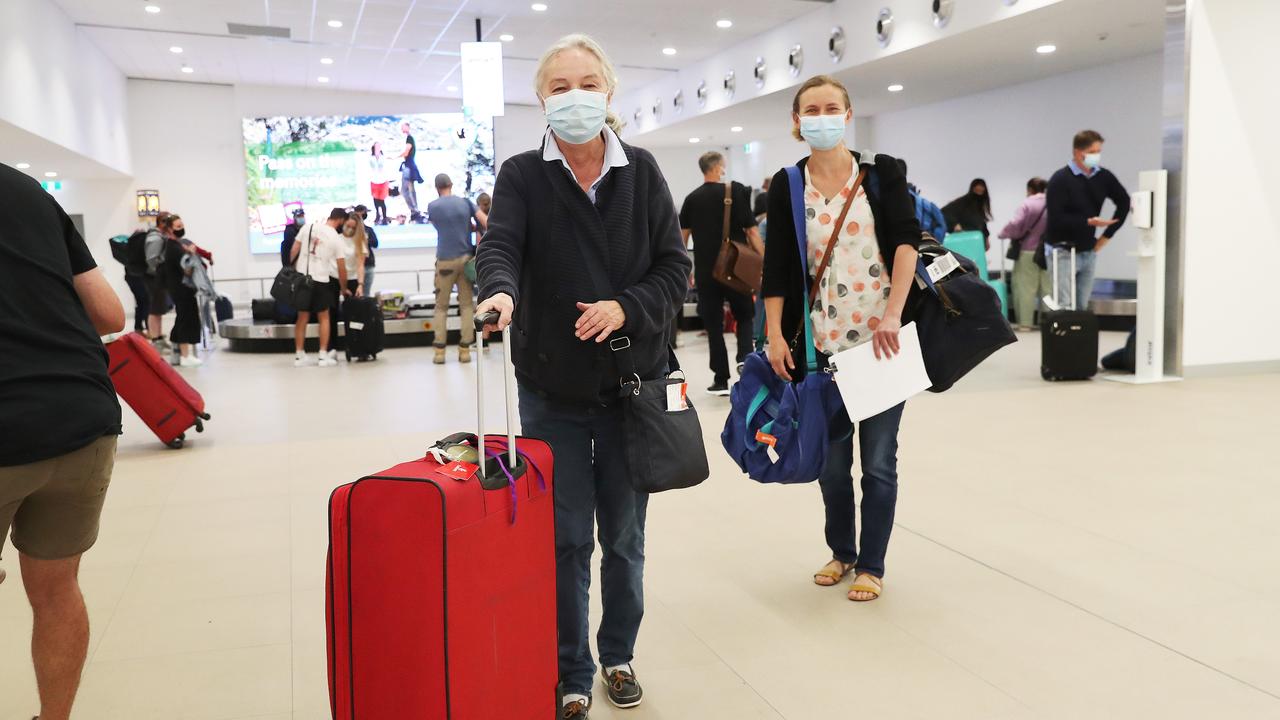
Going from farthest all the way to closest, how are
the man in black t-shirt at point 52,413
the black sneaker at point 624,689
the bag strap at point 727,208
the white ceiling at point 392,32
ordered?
the white ceiling at point 392,32
the bag strap at point 727,208
the black sneaker at point 624,689
the man in black t-shirt at point 52,413

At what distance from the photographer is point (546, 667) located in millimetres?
2084

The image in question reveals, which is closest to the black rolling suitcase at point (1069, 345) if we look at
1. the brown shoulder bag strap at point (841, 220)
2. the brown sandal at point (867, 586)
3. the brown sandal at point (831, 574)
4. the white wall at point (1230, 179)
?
the white wall at point (1230, 179)

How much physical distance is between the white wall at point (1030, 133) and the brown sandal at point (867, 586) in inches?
495

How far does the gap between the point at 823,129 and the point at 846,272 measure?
0.43 meters

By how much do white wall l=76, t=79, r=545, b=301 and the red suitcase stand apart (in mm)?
15278

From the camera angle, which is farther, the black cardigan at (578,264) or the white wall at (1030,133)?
the white wall at (1030,133)

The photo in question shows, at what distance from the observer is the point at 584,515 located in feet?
7.66

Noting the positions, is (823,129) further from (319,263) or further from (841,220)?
(319,263)

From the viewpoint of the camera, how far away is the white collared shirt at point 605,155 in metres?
2.24

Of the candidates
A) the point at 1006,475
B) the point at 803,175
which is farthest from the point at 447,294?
the point at 803,175

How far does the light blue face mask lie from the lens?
3002mm

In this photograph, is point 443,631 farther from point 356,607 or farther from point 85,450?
point 85,450

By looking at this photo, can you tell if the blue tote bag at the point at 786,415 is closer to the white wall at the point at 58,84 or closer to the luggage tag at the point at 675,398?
the luggage tag at the point at 675,398

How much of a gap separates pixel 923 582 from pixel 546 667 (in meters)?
1.66
